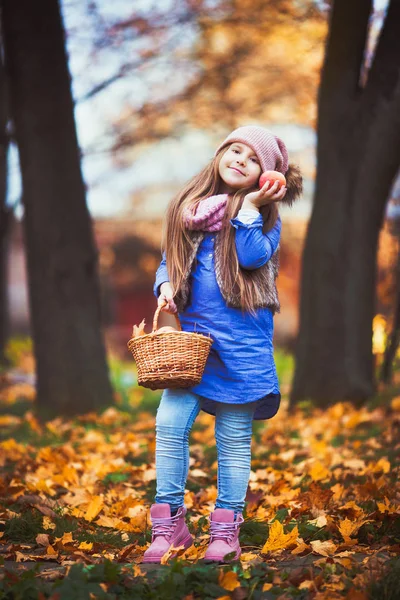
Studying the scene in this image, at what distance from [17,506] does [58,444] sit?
2112 millimetres

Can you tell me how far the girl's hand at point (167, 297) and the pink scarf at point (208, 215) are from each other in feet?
0.85

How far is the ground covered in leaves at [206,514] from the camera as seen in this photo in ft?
8.62

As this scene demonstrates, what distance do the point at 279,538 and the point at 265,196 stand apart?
1.37 metres

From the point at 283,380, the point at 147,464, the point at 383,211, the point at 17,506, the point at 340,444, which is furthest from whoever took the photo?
the point at 283,380

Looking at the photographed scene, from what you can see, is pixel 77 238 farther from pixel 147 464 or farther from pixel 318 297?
pixel 147 464

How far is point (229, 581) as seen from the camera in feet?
8.70

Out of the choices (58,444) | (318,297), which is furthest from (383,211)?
(58,444)

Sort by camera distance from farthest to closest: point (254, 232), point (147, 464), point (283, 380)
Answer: point (283, 380) < point (147, 464) < point (254, 232)

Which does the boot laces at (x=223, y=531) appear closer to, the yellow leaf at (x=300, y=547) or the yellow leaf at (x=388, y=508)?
the yellow leaf at (x=300, y=547)

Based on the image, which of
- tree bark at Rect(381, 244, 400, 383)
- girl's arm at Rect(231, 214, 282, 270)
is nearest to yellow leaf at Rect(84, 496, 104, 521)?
girl's arm at Rect(231, 214, 282, 270)

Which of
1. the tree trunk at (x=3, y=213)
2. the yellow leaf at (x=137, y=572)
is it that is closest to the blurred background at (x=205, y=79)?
the tree trunk at (x=3, y=213)

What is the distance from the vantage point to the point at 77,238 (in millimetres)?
7734

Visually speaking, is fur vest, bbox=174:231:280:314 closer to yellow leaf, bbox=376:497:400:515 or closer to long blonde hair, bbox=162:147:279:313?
long blonde hair, bbox=162:147:279:313

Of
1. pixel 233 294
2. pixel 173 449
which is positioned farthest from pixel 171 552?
pixel 233 294
